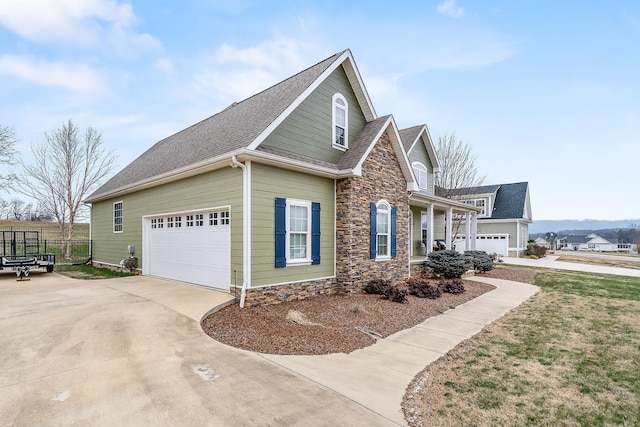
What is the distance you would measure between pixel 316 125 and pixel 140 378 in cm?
776

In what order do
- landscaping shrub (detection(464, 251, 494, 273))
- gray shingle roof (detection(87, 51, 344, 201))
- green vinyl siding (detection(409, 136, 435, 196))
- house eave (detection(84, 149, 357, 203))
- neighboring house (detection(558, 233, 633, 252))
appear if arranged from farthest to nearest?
1. neighboring house (detection(558, 233, 633, 252))
2. green vinyl siding (detection(409, 136, 435, 196))
3. landscaping shrub (detection(464, 251, 494, 273))
4. gray shingle roof (detection(87, 51, 344, 201))
5. house eave (detection(84, 149, 357, 203))

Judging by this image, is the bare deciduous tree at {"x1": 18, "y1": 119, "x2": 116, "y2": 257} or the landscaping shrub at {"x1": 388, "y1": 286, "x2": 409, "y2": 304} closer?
the landscaping shrub at {"x1": 388, "y1": 286, "x2": 409, "y2": 304}

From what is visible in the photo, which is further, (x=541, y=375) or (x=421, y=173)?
(x=421, y=173)

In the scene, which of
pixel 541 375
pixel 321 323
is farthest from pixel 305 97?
pixel 541 375

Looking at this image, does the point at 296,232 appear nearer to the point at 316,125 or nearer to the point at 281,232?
the point at 281,232

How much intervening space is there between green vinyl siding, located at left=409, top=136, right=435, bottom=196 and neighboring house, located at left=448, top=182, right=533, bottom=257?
429 inches

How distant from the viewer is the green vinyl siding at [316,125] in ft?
29.1

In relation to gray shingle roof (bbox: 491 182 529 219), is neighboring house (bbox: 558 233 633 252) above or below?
below

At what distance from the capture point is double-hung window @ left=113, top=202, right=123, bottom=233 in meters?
13.9

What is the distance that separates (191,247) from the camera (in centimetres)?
992

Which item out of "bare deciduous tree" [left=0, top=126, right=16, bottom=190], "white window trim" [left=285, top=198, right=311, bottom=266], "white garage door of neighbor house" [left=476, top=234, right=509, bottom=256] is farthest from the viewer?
"white garage door of neighbor house" [left=476, top=234, right=509, bottom=256]

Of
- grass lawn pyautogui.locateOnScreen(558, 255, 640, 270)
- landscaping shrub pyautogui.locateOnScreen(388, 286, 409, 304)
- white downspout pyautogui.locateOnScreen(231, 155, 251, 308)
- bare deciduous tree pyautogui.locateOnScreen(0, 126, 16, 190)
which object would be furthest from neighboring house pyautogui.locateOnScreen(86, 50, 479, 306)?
grass lawn pyautogui.locateOnScreen(558, 255, 640, 270)

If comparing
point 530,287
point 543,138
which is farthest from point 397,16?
point 543,138

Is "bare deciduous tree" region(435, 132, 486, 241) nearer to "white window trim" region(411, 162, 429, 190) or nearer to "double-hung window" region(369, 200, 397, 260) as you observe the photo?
"white window trim" region(411, 162, 429, 190)
